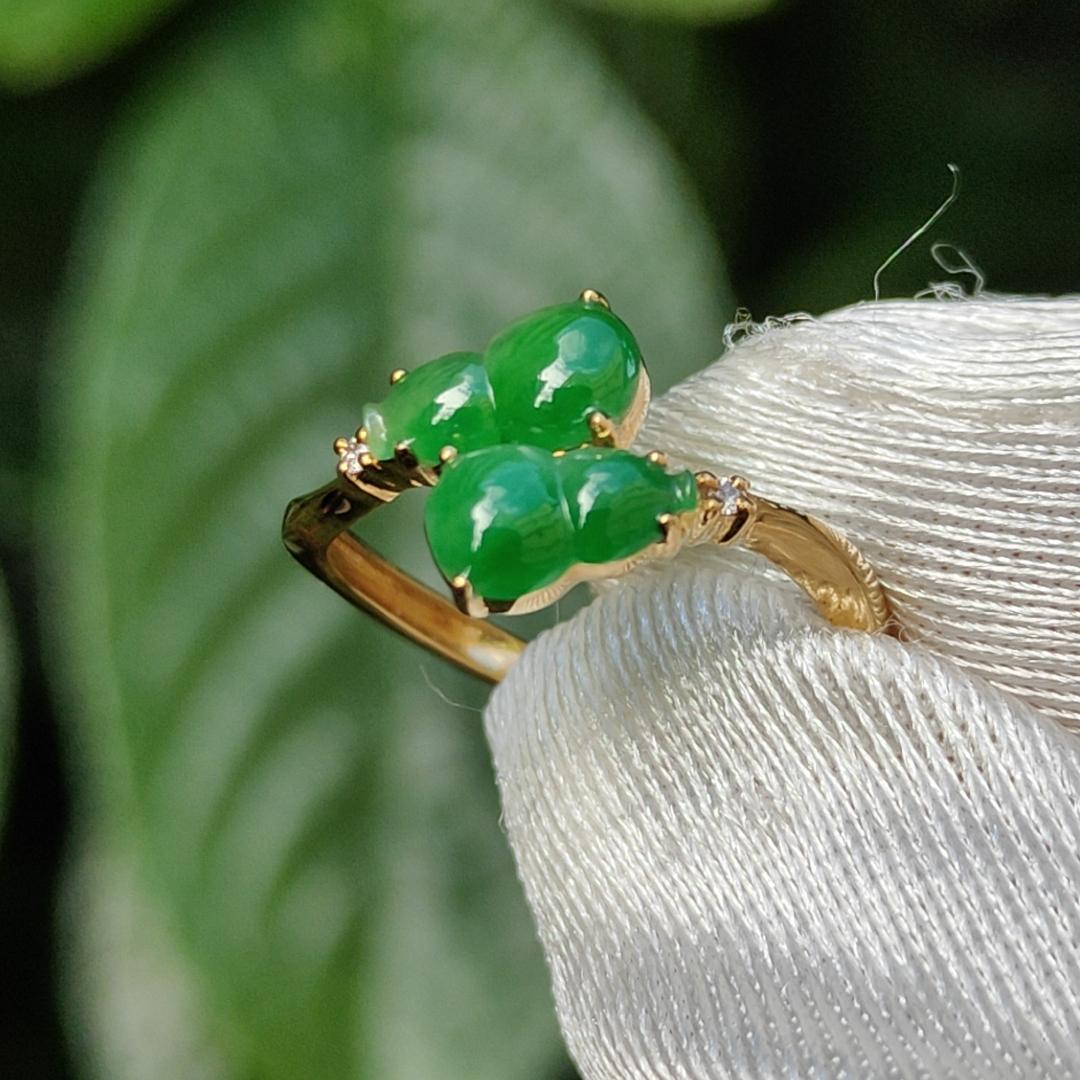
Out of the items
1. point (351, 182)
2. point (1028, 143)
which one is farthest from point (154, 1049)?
point (1028, 143)

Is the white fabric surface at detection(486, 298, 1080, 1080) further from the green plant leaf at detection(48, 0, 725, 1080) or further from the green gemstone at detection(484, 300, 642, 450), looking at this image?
the green plant leaf at detection(48, 0, 725, 1080)

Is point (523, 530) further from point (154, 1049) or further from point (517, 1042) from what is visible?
point (154, 1049)

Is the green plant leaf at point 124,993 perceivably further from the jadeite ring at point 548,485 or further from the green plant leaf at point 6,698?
the jadeite ring at point 548,485

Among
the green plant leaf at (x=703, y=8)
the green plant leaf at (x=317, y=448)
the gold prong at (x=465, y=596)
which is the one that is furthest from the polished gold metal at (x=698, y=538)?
the green plant leaf at (x=703, y=8)

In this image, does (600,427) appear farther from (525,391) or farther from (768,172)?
(768,172)

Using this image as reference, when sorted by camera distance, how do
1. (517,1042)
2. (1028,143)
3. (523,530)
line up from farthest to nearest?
1. (1028,143)
2. (517,1042)
3. (523,530)

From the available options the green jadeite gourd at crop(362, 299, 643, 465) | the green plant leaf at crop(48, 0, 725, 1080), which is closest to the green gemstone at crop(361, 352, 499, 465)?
the green jadeite gourd at crop(362, 299, 643, 465)
